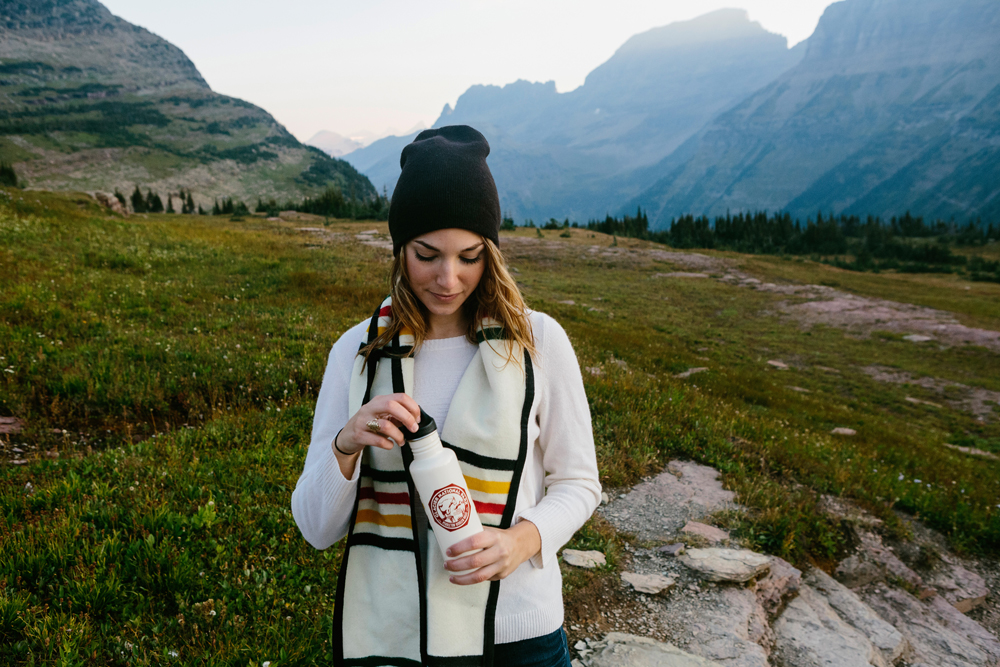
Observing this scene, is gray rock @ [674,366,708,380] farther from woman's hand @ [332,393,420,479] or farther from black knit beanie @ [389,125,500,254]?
woman's hand @ [332,393,420,479]

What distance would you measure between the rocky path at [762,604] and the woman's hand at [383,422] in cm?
295

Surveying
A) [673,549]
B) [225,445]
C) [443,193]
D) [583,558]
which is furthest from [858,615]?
[225,445]

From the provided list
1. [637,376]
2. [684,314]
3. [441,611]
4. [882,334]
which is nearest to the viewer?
[441,611]

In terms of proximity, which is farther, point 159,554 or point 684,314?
point 684,314

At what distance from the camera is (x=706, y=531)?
5305 mm

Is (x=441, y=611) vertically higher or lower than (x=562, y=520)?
lower

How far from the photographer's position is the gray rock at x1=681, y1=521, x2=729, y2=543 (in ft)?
17.1

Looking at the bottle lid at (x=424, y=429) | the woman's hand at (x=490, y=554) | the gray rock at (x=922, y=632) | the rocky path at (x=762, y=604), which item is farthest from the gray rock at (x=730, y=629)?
the bottle lid at (x=424, y=429)

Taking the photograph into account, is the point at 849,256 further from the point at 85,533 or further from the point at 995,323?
the point at 85,533

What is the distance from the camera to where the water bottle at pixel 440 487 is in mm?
1731

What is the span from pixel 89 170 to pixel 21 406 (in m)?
234

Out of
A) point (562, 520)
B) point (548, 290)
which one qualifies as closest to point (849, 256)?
point (548, 290)

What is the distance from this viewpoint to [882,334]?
80.2 feet

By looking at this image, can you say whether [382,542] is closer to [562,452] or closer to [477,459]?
[477,459]
